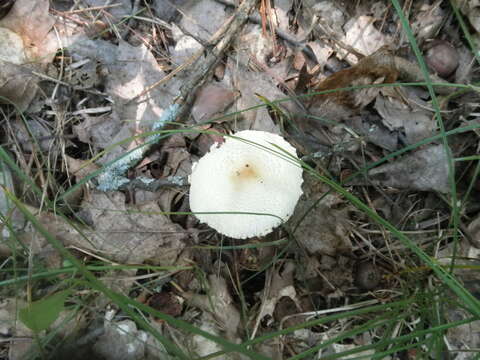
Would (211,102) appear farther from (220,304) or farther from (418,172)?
(418,172)

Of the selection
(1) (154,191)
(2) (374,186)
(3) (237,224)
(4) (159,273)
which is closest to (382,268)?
(2) (374,186)

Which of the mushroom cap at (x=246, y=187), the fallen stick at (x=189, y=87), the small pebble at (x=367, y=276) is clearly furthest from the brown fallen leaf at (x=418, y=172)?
the fallen stick at (x=189, y=87)

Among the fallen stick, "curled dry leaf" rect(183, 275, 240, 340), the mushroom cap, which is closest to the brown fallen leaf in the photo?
the mushroom cap

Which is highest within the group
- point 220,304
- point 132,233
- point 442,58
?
point 442,58

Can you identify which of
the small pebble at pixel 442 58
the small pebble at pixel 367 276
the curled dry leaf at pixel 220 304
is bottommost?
the curled dry leaf at pixel 220 304

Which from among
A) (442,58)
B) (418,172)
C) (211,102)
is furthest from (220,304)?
(442,58)

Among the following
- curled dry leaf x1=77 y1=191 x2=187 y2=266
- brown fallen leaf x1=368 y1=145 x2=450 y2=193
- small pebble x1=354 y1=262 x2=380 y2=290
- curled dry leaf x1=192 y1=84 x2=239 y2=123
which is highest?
curled dry leaf x1=192 y1=84 x2=239 y2=123

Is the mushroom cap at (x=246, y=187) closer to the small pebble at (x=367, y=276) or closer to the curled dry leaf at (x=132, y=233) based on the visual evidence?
the curled dry leaf at (x=132, y=233)

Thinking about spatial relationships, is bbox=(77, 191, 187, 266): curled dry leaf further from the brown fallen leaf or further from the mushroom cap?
the brown fallen leaf

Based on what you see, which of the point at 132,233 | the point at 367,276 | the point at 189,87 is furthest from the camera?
the point at 189,87

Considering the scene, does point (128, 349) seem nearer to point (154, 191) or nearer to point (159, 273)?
point (159, 273)
